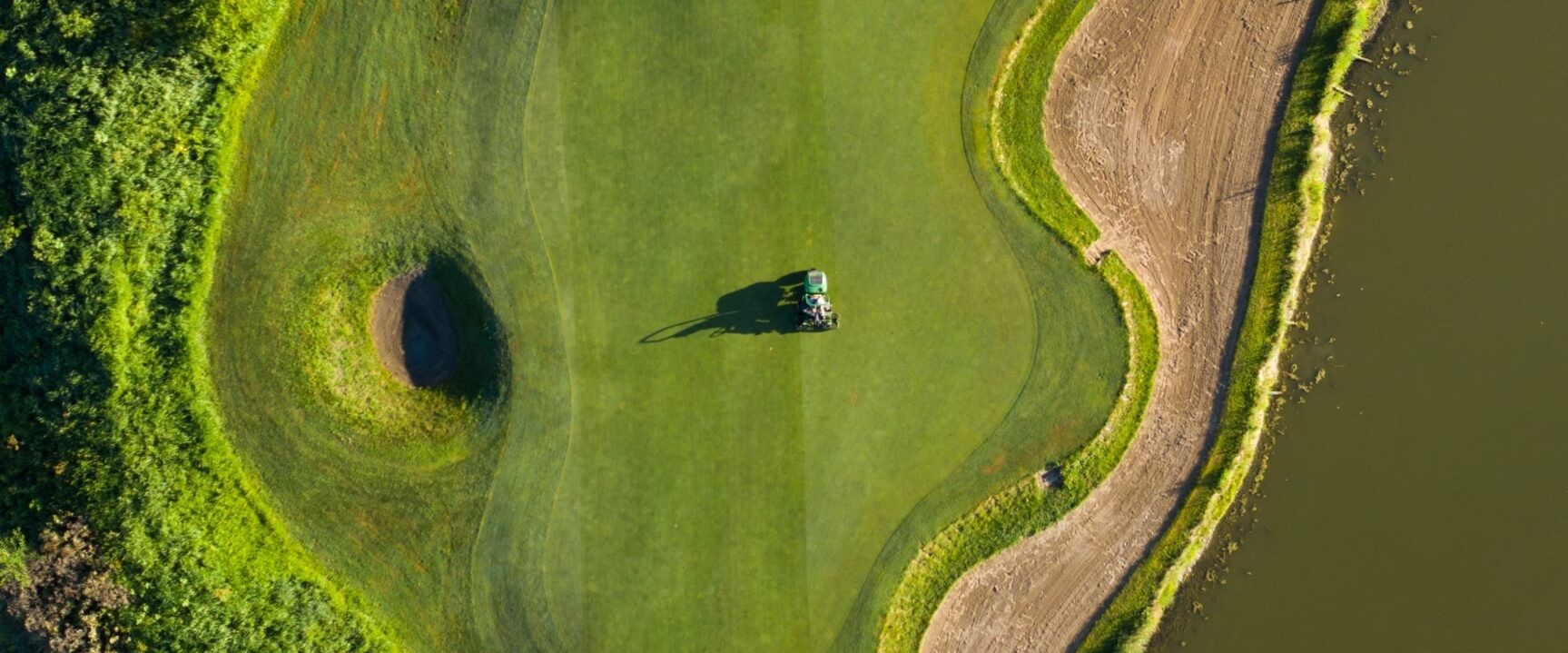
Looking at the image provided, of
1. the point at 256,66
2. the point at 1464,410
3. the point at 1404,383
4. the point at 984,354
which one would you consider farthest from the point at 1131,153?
the point at 256,66

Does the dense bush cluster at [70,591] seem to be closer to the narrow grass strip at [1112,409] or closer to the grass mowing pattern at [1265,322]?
the narrow grass strip at [1112,409]

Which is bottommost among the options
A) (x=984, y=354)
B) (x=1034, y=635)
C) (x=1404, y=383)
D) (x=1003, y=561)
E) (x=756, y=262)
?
(x=1034, y=635)

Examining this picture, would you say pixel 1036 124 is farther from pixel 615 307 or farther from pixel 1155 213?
pixel 615 307

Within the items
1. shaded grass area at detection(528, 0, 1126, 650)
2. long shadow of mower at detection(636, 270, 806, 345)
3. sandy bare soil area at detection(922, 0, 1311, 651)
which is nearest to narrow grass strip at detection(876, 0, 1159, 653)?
sandy bare soil area at detection(922, 0, 1311, 651)

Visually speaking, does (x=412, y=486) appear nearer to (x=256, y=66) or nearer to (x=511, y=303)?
(x=511, y=303)

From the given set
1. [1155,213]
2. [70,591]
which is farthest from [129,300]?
[1155,213]

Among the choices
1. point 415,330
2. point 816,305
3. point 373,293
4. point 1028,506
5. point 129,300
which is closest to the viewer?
point 129,300

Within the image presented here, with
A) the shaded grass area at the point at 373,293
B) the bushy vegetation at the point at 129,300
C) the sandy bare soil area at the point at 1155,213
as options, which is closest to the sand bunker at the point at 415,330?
the shaded grass area at the point at 373,293
